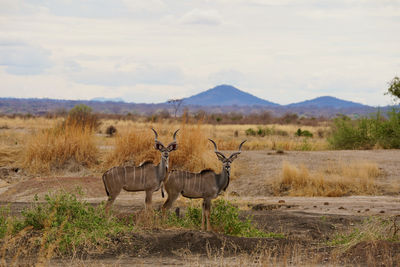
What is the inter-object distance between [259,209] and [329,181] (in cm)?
398

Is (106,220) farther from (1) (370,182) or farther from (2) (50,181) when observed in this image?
(1) (370,182)

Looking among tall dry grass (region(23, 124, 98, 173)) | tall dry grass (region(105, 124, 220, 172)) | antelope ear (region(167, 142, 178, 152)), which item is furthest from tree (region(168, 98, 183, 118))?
antelope ear (region(167, 142, 178, 152))

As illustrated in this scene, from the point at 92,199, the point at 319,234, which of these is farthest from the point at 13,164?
A: the point at 319,234

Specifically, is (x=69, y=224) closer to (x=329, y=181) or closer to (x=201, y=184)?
(x=201, y=184)

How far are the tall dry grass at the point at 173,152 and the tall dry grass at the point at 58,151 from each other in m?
0.88

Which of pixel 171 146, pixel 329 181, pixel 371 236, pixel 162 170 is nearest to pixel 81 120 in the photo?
pixel 329 181

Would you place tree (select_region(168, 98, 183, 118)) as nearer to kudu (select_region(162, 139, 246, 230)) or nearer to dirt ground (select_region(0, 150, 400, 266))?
dirt ground (select_region(0, 150, 400, 266))

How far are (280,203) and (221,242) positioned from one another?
18.7 ft

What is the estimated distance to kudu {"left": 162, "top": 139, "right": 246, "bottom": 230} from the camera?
10125 mm

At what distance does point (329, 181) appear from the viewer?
1705cm

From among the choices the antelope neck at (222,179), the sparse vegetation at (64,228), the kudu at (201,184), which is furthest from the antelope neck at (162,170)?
the sparse vegetation at (64,228)

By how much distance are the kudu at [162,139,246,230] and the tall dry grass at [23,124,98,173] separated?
32.1 feet

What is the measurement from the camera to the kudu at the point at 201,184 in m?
10.1

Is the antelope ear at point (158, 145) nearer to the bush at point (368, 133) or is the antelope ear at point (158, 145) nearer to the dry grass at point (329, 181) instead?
the dry grass at point (329, 181)
